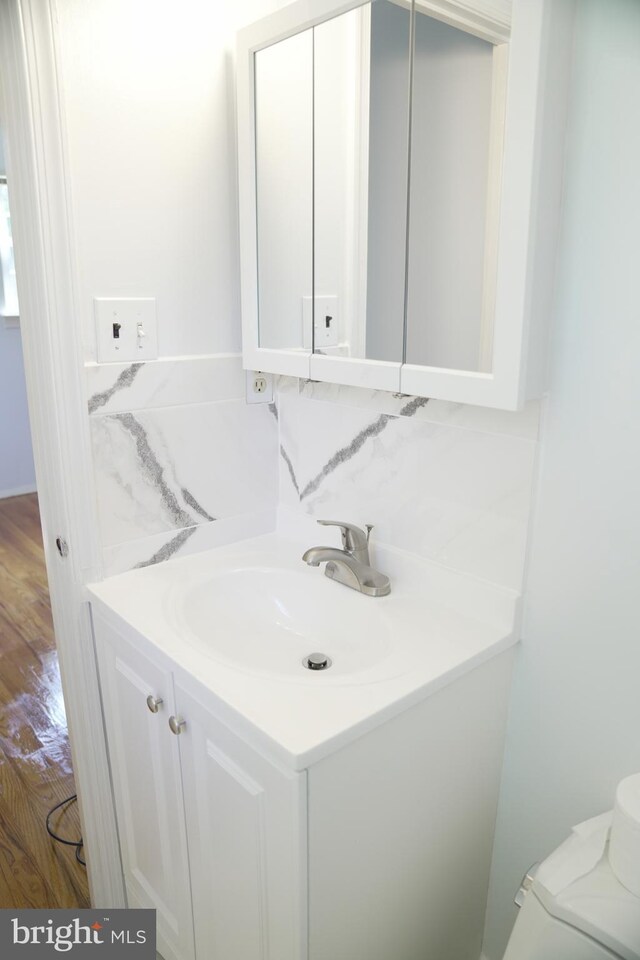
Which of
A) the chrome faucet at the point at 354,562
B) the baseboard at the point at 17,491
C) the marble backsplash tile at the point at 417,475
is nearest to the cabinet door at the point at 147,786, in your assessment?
the chrome faucet at the point at 354,562

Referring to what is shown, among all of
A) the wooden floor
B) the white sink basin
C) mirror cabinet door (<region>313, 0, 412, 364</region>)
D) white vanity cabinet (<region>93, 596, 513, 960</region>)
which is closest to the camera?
white vanity cabinet (<region>93, 596, 513, 960</region>)

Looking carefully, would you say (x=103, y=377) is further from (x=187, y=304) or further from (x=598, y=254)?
(x=598, y=254)

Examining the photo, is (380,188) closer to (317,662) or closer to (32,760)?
(317,662)

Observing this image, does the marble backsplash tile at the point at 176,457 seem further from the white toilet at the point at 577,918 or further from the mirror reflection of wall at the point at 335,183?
the white toilet at the point at 577,918

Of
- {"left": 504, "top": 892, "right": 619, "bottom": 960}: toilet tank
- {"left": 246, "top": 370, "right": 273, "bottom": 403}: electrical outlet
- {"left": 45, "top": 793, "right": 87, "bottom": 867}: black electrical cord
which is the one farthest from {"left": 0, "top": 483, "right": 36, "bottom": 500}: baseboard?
{"left": 504, "top": 892, "right": 619, "bottom": 960}: toilet tank

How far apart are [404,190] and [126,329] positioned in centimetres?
57

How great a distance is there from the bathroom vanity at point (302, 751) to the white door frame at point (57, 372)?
0.18 feet

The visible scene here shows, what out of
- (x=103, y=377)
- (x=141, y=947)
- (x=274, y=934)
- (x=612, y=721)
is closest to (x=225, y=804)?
(x=274, y=934)

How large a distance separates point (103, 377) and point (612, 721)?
1.08 m

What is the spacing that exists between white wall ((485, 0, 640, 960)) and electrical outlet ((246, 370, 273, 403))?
0.68 m

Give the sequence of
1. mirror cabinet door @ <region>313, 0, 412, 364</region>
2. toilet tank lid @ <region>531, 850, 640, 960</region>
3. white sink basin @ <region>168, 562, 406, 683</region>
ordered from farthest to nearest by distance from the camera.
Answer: white sink basin @ <region>168, 562, 406, 683</region> < mirror cabinet door @ <region>313, 0, 412, 364</region> < toilet tank lid @ <region>531, 850, 640, 960</region>

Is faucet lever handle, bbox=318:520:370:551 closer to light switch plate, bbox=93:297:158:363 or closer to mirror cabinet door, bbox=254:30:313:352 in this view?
mirror cabinet door, bbox=254:30:313:352

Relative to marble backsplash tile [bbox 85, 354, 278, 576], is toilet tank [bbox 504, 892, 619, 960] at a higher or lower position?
lower

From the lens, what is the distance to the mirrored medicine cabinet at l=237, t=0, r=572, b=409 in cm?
97
